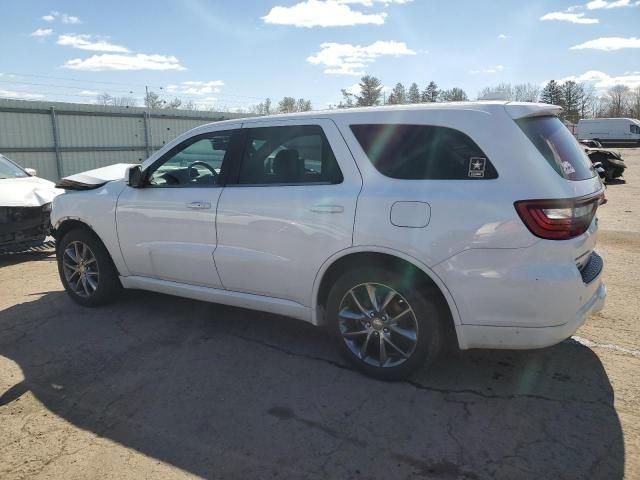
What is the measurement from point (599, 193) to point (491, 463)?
1899 mm

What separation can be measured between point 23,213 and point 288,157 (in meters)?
5.18

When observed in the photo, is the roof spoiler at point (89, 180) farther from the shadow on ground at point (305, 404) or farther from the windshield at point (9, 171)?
the windshield at point (9, 171)

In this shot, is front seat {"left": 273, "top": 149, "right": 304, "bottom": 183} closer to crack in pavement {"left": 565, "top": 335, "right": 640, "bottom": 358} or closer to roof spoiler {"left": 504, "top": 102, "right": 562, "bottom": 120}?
roof spoiler {"left": 504, "top": 102, "right": 562, "bottom": 120}

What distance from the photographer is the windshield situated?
→ 26.8 ft

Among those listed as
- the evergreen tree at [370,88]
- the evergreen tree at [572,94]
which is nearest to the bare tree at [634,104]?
the evergreen tree at [572,94]

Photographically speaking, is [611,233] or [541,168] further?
[611,233]

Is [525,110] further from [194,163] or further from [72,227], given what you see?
[72,227]

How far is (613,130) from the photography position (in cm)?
4509

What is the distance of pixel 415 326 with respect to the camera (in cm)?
339

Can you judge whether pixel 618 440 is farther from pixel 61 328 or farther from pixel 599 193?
pixel 61 328

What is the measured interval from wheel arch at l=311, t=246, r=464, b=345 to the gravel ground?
47 centimetres

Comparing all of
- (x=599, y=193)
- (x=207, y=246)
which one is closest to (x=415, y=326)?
(x=599, y=193)

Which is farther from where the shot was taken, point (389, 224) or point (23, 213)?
point (23, 213)

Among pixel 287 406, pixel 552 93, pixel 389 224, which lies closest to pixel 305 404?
pixel 287 406
